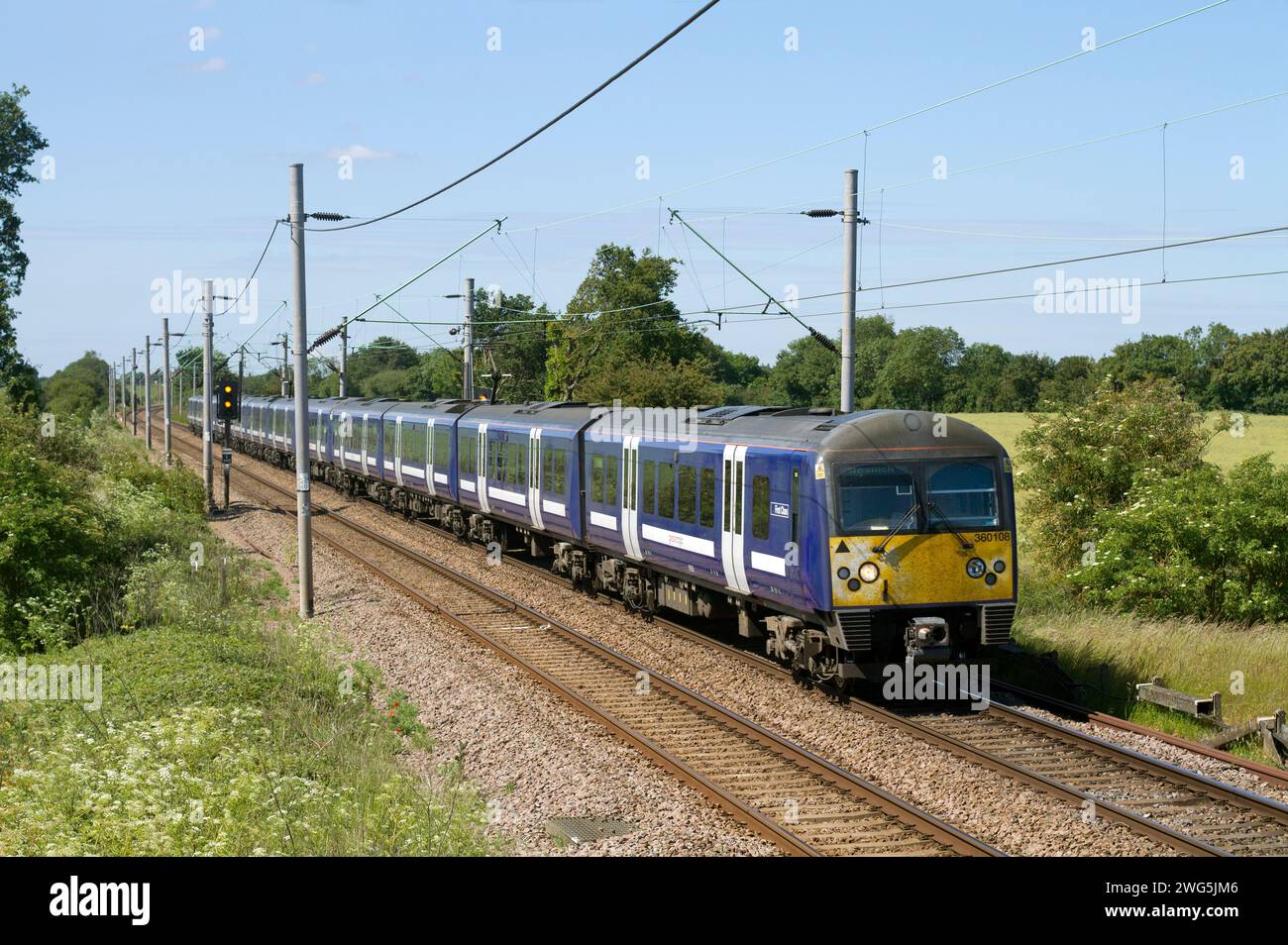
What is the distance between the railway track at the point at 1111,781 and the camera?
8.80 meters

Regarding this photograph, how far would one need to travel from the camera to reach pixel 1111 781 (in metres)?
10.2

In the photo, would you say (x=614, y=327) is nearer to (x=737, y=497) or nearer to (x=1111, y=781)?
(x=737, y=497)

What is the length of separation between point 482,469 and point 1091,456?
1231 centimetres

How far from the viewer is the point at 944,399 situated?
98562 millimetres

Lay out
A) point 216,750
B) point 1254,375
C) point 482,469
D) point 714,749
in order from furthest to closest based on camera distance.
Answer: point 1254,375 → point 482,469 → point 714,749 → point 216,750

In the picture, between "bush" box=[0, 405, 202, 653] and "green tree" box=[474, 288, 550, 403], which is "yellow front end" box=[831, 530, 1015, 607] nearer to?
"bush" box=[0, 405, 202, 653]

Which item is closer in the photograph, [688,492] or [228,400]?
[688,492]

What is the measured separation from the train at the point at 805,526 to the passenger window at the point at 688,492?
0.03 m

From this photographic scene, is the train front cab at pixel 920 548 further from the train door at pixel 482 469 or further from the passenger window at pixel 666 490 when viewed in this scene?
the train door at pixel 482 469

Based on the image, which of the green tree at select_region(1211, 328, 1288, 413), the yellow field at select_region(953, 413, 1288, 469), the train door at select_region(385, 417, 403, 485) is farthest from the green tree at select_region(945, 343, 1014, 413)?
the train door at select_region(385, 417, 403, 485)

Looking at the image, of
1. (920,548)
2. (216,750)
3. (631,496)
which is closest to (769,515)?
(920,548)

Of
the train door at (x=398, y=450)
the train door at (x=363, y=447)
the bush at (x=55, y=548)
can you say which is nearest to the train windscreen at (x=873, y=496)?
the bush at (x=55, y=548)

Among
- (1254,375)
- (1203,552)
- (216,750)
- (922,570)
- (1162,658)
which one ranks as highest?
(1254,375)

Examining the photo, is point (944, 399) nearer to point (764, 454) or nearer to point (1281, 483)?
point (1281, 483)
